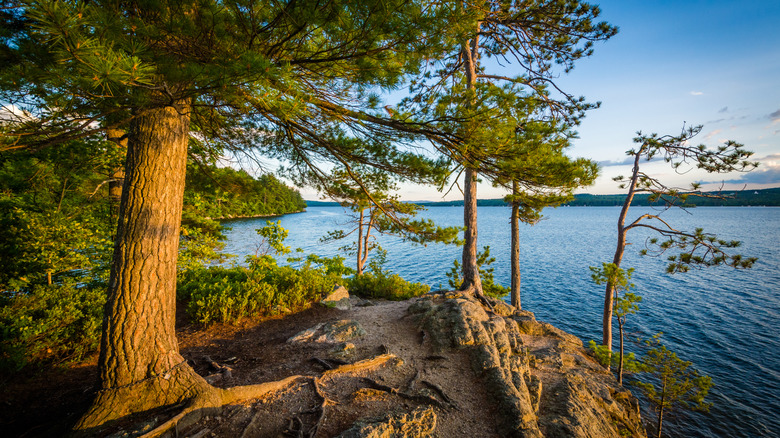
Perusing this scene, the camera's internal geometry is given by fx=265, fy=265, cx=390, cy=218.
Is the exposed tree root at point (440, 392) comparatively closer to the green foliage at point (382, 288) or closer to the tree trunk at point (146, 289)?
the tree trunk at point (146, 289)

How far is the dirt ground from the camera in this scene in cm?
273

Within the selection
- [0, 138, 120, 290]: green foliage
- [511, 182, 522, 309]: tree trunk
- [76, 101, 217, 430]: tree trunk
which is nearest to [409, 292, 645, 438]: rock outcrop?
[76, 101, 217, 430]: tree trunk

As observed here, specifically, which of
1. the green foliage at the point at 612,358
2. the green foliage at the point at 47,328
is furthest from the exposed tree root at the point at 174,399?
the green foliage at the point at 612,358

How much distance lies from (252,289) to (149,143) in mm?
3760

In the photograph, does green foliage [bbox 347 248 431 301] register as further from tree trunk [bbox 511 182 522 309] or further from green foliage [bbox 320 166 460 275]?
green foliage [bbox 320 166 460 275]

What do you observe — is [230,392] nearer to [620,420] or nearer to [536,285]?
[620,420]

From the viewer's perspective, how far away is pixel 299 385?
341 centimetres

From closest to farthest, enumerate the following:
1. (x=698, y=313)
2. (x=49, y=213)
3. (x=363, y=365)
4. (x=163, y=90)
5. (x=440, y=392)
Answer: (x=163, y=90)
(x=440, y=392)
(x=363, y=365)
(x=49, y=213)
(x=698, y=313)

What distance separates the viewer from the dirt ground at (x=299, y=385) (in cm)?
273

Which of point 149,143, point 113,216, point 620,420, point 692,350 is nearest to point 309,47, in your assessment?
point 149,143

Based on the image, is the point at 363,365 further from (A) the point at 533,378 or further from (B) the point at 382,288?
(B) the point at 382,288

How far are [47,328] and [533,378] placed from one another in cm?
703

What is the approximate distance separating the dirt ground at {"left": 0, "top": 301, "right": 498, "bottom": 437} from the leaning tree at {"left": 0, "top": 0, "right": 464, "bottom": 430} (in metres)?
0.46

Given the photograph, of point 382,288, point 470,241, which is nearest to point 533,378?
point 470,241
